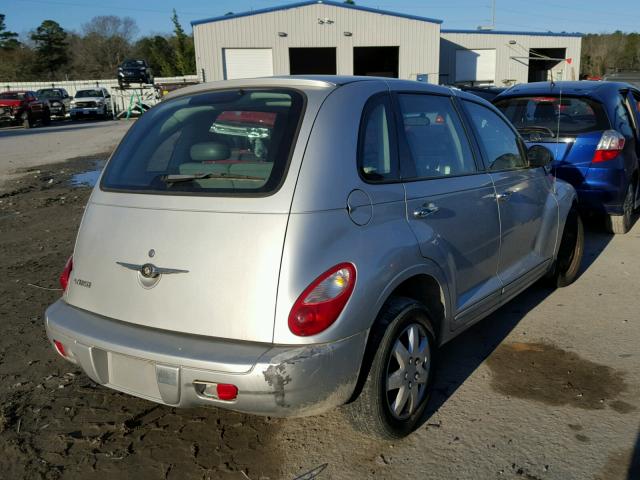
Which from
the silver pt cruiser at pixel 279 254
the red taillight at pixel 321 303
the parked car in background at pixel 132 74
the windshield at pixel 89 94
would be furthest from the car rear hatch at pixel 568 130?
the windshield at pixel 89 94

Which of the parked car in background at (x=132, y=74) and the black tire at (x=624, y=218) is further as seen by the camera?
the parked car in background at (x=132, y=74)

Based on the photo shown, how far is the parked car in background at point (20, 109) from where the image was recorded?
27828 millimetres

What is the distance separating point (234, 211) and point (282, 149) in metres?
0.36

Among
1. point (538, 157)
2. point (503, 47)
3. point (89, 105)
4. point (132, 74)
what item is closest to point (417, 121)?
point (538, 157)

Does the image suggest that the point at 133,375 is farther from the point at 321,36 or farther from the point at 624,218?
the point at 321,36

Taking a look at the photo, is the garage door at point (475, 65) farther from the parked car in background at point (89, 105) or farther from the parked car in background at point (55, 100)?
the parked car in background at point (55, 100)

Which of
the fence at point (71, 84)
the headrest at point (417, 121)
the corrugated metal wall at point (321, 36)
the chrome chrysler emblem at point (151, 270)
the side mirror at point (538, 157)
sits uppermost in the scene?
the corrugated metal wall at point (321, 36)

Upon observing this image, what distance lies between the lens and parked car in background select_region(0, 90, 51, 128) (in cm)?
2783

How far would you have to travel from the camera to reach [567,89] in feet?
21.9

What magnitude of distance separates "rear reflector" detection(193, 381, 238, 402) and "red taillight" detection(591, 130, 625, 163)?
544 centimetres

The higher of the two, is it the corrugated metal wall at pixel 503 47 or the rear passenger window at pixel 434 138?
the corrugated metal wall at pixel 503 47

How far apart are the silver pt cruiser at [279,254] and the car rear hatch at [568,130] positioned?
3.54 meters

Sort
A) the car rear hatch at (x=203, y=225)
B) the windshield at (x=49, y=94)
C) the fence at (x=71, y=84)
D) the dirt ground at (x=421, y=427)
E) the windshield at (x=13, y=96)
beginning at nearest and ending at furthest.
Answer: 1. the car rear hatch at (x=203, y=225)
2. the dirt ground at (x=421, y=427)
3. the windshield at (x=13, y=96)
4. the windshield at (x=49, y=94)
5. the fence at (x=71, y=84)

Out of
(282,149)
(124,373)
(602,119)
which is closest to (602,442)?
(282,149)
